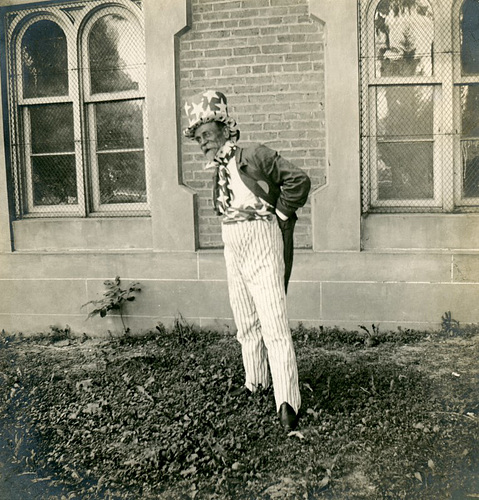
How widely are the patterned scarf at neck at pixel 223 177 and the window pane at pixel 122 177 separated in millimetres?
2805

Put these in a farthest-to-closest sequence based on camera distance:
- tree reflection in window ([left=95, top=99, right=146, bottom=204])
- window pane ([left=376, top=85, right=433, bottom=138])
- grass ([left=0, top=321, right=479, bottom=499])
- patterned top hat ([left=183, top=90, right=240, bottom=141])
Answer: tree reflection in window ([left=95, top=99, right=146, bottom=204])
window pane ([left=376, top=85, right=433, bottom=138])
patterned top hat ([left=183, top=90, right=240, bottom=141])
grass ([left=0, top=321, right=479, bottom=499])

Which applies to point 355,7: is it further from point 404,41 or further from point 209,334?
point 209,334

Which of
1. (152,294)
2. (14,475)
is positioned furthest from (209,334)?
(14,475)

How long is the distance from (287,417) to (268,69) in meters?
3.59

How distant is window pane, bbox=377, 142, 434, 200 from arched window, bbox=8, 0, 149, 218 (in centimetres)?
262

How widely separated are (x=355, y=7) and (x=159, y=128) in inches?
91.5

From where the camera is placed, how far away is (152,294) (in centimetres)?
618

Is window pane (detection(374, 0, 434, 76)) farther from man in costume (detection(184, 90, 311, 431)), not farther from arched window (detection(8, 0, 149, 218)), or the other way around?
man in costume (detection(184, 90, 311, 431))

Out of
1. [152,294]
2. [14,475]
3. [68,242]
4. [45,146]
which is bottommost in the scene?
[14,475]

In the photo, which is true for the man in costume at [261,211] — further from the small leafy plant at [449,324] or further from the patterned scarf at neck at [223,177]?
the small leafy plant at [449,324]

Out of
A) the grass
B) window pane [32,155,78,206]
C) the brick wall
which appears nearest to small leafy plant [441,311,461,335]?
the grass

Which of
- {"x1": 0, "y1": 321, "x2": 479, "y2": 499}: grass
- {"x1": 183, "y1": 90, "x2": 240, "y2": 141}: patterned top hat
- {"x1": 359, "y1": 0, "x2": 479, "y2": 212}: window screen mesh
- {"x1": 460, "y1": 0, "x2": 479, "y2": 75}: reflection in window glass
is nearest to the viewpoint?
{"x1": 0, "y1": 321, "x2": 479, "y2": 499}: grass

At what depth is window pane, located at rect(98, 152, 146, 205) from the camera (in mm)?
6367

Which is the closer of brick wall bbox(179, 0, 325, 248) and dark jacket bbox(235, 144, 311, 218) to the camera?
dark jacket bbox(235, 144, 311, 218)
